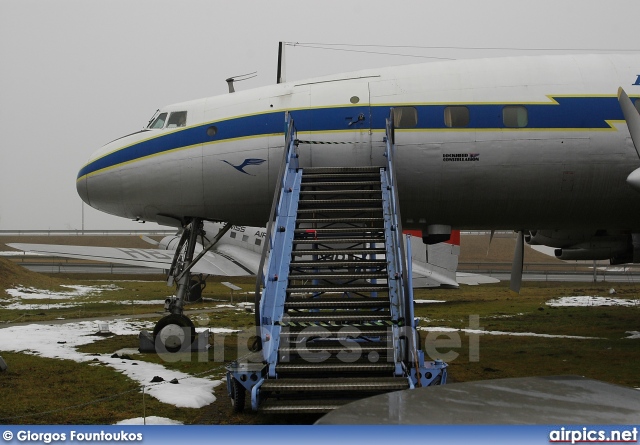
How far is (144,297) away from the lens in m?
32.0

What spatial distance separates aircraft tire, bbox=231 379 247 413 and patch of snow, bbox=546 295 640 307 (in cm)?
2258

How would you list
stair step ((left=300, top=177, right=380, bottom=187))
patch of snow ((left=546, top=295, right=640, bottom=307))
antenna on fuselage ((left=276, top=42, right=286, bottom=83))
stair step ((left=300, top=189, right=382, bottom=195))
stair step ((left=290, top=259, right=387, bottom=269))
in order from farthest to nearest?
patch of snow ((left=546, top=295, right=640, bottom=307)) → antenna on fuselage ((left=276, top=42, right=286, bottom=83)) → stair step ((left=300, top=177, right=380, bottom=187)) → stair step ((left=300, top=189, right=382, bottom=195)) → stair step ((left=290, top=259, right=387, bottom=269))

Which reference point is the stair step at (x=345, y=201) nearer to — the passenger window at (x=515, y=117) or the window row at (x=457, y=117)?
the window row at (x=457, y=117)

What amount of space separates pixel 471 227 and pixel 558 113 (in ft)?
10.6

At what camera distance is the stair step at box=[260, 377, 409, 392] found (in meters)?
8.16

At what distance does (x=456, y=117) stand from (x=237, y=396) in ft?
24.7

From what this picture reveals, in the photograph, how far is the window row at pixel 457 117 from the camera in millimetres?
13219

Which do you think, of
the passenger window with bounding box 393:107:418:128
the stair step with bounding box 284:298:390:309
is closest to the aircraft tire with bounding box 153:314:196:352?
the stair step with bounding box 284:298:390:309

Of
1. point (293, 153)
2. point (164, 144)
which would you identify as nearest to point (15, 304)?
point (164, 144)

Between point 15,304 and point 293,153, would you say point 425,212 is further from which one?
point 15,304

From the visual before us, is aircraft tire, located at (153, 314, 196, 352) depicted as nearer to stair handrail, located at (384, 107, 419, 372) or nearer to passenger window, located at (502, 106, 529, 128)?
stair handrail, located at (384, 107, 419, 372)

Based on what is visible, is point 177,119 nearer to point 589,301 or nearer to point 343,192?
point 343,192

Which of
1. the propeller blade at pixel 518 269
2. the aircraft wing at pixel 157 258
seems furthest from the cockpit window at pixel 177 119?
the aircraft wing at pixel 157 258
